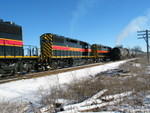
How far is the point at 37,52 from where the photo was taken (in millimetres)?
14641

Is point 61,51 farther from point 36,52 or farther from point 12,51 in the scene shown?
point 12,51

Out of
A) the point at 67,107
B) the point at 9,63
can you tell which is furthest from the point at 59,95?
the point at 9,63

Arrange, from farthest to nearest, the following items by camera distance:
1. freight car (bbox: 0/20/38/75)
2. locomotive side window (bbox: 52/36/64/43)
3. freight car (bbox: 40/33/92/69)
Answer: locomotive side window (bbox: 52/36/64/43), freight car (bbox: 40/33/92/69), freight car (bbox: 0/20/38/75)

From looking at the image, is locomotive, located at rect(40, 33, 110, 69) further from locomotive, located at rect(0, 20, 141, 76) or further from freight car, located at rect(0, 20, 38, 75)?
freight car, located at rect(0, 20, 38, 75)

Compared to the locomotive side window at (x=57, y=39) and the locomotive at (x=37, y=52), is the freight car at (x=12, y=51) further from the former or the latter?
the locomotive side window at (x=57, y=39)

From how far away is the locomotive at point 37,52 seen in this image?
11.1 m

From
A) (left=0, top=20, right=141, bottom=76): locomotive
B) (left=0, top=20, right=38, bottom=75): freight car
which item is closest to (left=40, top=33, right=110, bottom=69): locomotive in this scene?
(left=0, top=20, right=141, bottom=76): locomotive

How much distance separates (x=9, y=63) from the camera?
1136cm

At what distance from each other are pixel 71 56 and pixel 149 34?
18.5m

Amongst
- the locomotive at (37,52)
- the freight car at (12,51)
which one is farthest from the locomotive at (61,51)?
the freight car at (12,51)

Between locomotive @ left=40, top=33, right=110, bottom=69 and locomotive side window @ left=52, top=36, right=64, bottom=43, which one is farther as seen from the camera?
locomotive side window @ left=52, top=36, right=64, bottom=43

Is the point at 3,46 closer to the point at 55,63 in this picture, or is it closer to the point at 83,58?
the point at 55,63

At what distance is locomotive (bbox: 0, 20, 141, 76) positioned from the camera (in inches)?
439

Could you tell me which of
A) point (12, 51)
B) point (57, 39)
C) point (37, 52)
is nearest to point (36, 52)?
point (37, 52)
